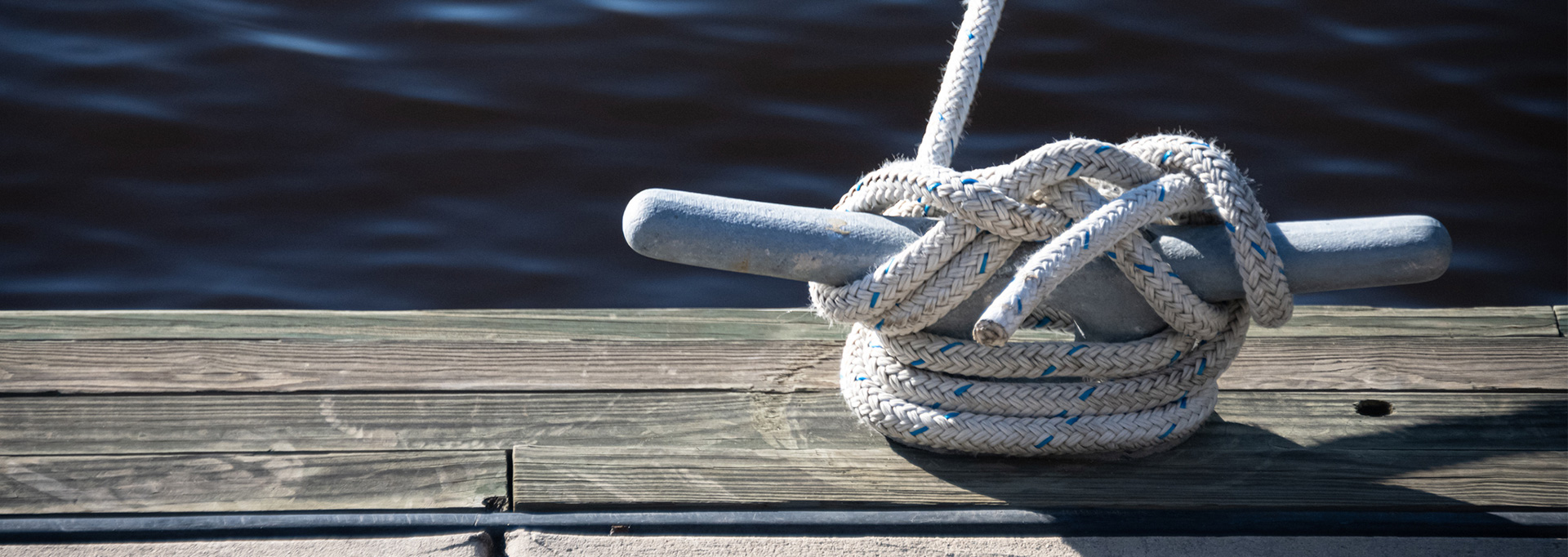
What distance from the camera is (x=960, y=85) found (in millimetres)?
1563

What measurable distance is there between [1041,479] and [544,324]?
0.85 meters

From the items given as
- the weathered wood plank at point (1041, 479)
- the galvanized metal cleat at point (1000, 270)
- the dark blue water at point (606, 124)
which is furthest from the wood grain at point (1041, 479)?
the dark blue water at point (606, 124)

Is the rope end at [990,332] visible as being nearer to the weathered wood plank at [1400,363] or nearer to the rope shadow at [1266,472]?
the rope shadow at [1266,472]

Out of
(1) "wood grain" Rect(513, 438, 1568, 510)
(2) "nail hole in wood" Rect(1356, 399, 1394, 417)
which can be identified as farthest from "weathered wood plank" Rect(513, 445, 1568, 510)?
(2) "nail hole in wood" Rect(1356, 399, 1394, 417)

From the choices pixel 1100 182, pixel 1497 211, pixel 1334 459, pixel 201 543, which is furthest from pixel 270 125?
pixel 1497 211

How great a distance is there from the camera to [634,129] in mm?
4062

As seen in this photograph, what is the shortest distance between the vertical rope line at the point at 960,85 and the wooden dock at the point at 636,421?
0.41 meters

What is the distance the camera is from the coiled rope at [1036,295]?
136 centimetres

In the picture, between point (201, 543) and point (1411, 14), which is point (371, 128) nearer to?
point (201, 543)

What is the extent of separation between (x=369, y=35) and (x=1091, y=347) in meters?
3.65

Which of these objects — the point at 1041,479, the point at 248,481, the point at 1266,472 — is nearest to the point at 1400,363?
the point at 1266,472

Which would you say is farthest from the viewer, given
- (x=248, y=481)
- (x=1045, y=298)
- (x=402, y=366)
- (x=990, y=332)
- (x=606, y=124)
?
Answer: (x=606, y=124)

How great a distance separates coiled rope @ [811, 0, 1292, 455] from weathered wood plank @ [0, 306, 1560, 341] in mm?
385

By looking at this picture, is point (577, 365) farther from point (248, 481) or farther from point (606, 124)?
point (606, 124)
